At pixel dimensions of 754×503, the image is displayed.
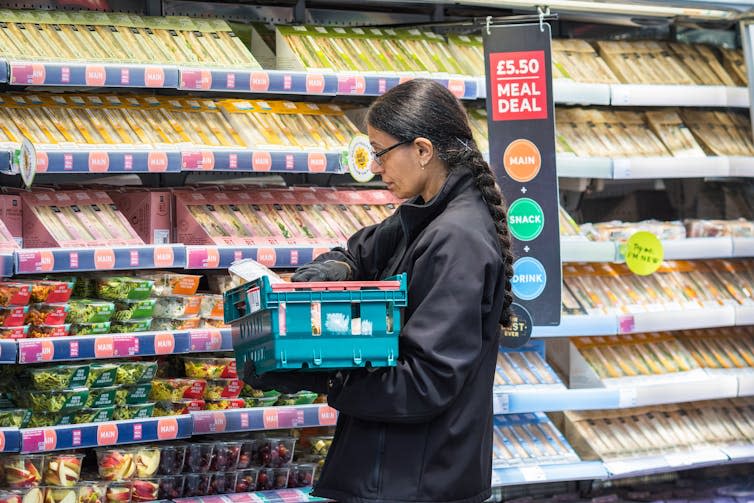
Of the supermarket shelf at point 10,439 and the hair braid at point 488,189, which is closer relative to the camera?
the hair braid at point 488,189

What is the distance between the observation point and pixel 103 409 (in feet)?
14.0

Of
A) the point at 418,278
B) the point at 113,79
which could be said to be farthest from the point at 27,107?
the point at 418,278

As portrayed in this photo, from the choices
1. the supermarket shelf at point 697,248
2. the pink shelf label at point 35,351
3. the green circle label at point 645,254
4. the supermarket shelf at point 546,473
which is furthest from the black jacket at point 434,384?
the supermarket shelf at point 697,248

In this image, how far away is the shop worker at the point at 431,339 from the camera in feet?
8.07

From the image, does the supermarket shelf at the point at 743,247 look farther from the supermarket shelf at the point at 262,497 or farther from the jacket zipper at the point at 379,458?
the jacket zipper at the point at 379,458

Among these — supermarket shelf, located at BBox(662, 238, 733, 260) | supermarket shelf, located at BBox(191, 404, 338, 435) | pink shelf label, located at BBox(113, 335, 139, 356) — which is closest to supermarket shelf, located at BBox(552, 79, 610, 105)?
supermarket shelf, located at BBox(662, 238, 733, 260)

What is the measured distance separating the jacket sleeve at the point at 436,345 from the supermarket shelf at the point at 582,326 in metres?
2.73

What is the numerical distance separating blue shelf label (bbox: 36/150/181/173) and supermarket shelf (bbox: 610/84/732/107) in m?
2.16

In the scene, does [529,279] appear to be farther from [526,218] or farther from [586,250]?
[586,250]

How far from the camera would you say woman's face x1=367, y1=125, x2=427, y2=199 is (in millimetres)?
2621

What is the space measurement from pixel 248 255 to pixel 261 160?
37 centimetres

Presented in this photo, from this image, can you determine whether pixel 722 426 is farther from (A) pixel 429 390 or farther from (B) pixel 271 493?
(A) pixel 429 390

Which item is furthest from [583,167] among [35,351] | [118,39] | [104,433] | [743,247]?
[35,351]

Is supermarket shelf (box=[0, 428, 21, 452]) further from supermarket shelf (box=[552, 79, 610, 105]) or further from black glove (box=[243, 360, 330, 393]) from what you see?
supermarket shelf (box=[552, 79, 610, 105])
